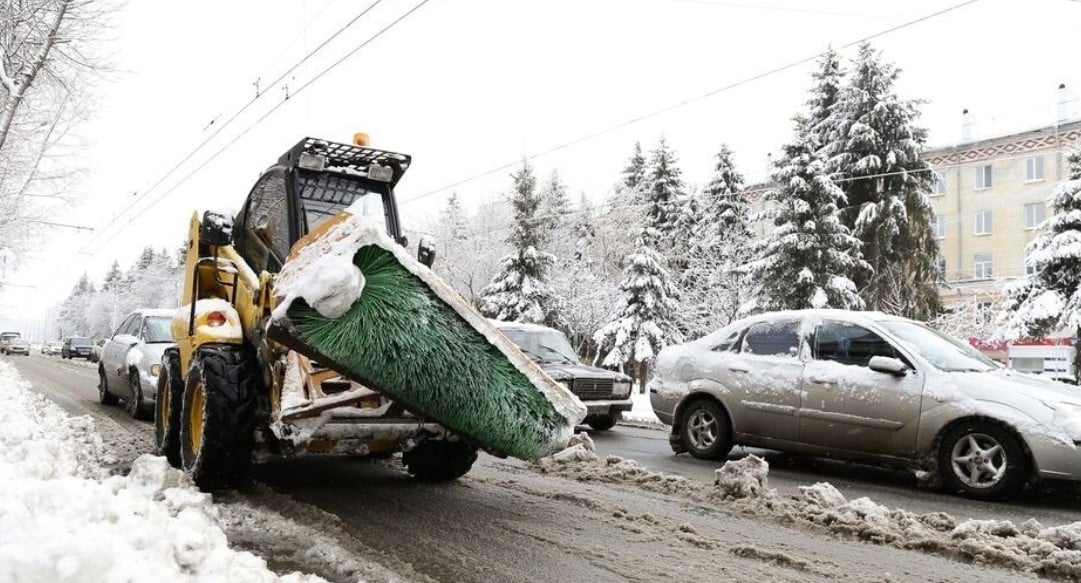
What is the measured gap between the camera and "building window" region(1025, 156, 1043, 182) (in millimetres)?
40062

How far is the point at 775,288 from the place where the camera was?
87.7 feet

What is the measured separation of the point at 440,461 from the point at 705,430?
3587 mm

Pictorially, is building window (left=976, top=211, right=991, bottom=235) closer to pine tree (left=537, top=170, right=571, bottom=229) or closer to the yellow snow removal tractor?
pine tree (left=537, top=170, right=571, bottom=229)

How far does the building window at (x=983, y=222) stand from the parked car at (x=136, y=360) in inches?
1657

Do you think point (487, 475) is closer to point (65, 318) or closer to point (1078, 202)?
point (1078, 202)

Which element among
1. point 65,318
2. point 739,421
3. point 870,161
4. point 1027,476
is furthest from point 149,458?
point 65,318

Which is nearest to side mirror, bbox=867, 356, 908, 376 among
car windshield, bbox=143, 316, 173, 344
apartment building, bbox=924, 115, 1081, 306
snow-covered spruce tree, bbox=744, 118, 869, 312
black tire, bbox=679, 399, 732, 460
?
black tire, bbox=679, 399, 732, 460

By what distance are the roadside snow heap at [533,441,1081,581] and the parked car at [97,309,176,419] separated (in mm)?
6678

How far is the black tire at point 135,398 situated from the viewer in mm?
11209

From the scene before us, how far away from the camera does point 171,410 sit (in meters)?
6.43

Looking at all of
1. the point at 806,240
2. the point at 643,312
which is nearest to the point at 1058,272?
the point at 806,240

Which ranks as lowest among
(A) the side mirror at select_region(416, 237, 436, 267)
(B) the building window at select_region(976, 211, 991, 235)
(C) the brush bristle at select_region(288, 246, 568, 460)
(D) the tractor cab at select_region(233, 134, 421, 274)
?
(C) the brush bristle at select_region(288, 246, 568, 460)

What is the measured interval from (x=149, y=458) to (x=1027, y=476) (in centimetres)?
694

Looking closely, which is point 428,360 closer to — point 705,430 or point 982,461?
point 982,461
